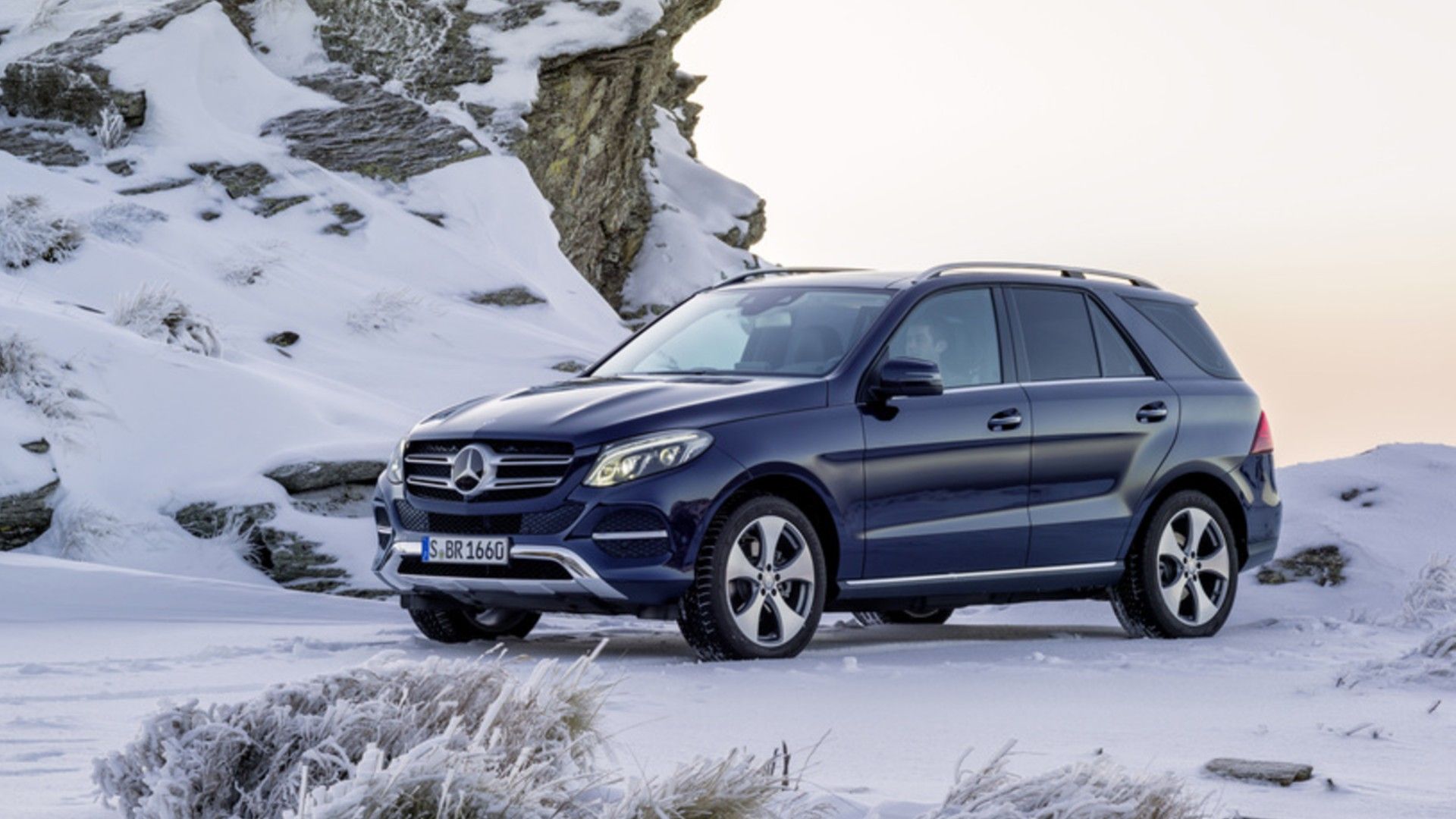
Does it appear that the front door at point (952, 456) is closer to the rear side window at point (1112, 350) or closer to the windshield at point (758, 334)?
the windshield at point (758, 334)

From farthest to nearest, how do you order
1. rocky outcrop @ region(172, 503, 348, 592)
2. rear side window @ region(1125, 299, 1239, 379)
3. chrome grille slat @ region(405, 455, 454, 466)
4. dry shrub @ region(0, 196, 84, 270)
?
dry shrub @ region(0, 196, 84, 270), rocky outcrop @ region(172, 503, 348, 592), rear side window @ region(1125, 299, 1239, 379), chrome grille slat @ region(405, 455, 454, 466)

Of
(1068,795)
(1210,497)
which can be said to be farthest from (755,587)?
(1068,795)

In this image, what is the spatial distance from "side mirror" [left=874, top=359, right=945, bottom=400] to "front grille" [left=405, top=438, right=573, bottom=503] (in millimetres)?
1494

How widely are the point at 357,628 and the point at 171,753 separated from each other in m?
6.09

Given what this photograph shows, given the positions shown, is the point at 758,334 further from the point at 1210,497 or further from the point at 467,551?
the point at 1210,497

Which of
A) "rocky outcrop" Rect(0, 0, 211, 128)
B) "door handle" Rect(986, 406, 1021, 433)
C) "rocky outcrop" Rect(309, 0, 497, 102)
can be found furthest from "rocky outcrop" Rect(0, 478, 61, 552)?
"rocky outcrop" Rect(309, 0, 497, 102)

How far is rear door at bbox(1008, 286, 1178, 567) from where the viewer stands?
10023mm

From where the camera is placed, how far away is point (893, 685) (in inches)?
320

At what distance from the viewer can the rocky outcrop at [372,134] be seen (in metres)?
23.3

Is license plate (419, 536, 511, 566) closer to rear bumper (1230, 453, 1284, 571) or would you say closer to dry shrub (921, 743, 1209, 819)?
rear bumper (1230, 453, 1284, 571)

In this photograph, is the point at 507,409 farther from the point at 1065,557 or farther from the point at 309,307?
the point at 309,307

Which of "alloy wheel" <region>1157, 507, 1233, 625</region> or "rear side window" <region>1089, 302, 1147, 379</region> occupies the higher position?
"rear side window" <region>1089, 302, 1147, 379</region>

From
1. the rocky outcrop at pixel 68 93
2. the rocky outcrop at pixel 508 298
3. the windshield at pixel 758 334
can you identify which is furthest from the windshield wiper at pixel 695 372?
the rocky outcrop at pixel 68 93

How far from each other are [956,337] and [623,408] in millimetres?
1939
